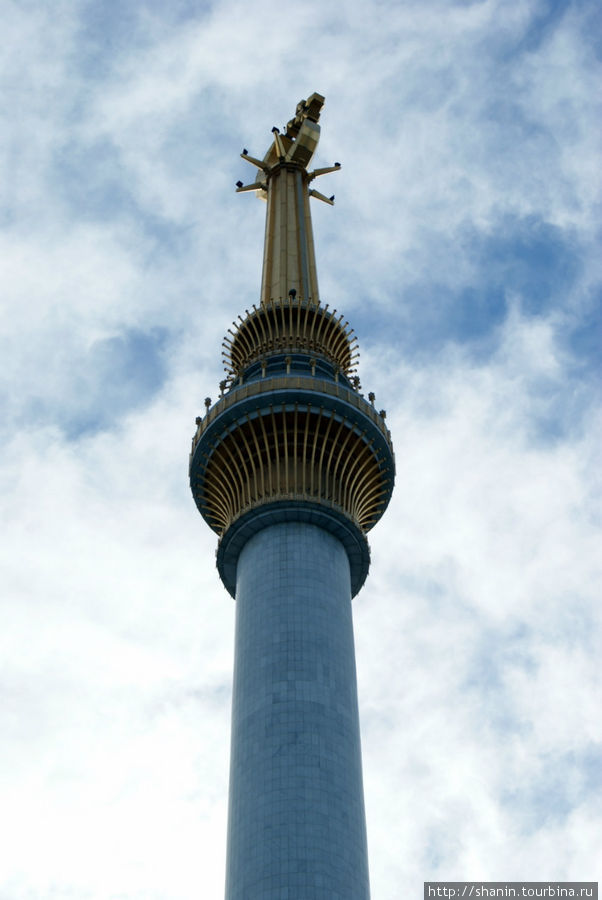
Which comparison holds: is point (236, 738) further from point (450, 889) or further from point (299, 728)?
point (450, 889)

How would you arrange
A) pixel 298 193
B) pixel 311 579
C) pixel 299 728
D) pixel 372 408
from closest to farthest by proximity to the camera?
1. pixel 299 728
2. pixel 311 579
3. pixel 372 408
4. pixel 298 193

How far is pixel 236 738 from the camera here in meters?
45.7

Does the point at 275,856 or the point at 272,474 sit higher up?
the point at 272,474

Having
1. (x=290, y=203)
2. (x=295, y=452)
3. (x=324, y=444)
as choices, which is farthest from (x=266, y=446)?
(x=290, y=203)

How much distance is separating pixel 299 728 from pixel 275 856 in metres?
5.51

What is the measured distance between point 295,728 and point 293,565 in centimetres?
860

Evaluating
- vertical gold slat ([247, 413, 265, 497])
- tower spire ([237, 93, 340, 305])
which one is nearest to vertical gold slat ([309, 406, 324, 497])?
vertical gold slat ([247, 413, 265, 497])

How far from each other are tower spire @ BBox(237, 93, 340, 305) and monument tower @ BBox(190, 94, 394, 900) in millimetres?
313

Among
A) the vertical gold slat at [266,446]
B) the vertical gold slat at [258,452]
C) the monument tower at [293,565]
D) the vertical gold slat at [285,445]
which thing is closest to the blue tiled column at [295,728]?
the monument tower at [293,565]

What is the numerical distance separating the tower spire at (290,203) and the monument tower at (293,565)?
1.03ft

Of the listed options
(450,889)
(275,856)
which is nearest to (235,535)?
(275,856)

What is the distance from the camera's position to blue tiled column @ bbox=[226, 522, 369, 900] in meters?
40.9

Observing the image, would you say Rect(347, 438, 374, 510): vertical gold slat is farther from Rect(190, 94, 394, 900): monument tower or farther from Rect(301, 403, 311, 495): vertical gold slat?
Rect(301, 403, 311, 495): vertical gold slat

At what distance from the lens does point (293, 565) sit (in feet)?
163
